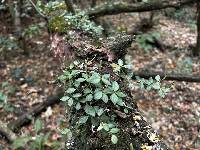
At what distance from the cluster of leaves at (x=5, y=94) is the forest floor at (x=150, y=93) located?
2cm

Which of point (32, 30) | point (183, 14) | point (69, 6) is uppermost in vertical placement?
point (69, 6)

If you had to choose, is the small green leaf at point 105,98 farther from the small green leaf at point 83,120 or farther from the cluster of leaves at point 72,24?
the cluster of leaves at point 72,24

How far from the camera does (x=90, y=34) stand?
184 inches

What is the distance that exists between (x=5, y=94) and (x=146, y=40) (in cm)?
337

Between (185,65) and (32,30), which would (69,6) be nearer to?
(32,30)

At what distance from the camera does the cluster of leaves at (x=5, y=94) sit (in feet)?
20.9

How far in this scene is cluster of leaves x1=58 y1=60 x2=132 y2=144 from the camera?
2.73m

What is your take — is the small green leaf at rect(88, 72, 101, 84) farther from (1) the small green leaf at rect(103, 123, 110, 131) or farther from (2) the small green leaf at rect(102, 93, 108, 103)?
(1) the small green leaf at rect(103, 123, 110, 131)

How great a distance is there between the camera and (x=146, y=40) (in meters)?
8.00

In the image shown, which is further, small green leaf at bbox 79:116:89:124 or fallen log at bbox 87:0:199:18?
fallen log at bbox 87:0:199:18

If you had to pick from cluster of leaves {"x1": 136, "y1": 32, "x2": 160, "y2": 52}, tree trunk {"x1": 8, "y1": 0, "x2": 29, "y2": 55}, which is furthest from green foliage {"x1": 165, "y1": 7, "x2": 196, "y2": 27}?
tree trunk {"x1": 8, "y1": 0, "x2": 29, "y2": 55}

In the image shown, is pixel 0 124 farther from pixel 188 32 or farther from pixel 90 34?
pixel 188 32

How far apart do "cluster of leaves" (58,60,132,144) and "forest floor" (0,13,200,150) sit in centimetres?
270

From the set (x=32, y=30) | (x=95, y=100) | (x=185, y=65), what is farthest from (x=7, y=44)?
(x=95, y=100)
